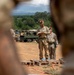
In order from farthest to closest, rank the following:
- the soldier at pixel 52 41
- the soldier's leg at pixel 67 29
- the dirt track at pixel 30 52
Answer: the dirt track at pixel 30 52, the soldier at pixel 52 41, the soldier's leg at pixel 67 29

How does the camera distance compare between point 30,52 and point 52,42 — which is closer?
point 52,42

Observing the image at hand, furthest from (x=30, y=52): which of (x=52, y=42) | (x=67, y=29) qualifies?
(x=67, y=29)

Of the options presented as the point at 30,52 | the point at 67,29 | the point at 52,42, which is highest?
the point at 67,29

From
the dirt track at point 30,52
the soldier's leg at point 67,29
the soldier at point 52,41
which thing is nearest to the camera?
the soldier's leg at point 67,29

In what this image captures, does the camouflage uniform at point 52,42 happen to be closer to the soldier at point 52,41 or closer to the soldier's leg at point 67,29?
the soldier at point 52,41

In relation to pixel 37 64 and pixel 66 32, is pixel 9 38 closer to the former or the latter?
pixel 66 32

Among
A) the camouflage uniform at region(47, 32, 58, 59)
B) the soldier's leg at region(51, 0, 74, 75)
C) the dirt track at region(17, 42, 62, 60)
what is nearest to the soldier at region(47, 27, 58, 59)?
the camouflage uniform at region(47, 32, 58, 59)

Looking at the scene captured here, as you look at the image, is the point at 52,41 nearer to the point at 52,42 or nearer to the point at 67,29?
the point at 52,42

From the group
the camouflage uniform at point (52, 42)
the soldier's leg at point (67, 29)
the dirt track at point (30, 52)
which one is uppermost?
the soldier's leg at point (67, 29)

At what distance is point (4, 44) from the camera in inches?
17.1

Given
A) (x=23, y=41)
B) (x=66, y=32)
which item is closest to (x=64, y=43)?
(x=66, y=32)

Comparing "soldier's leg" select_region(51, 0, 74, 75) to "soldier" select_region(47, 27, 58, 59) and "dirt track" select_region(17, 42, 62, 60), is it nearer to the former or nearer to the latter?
"soldier" select_region(47, 27, 58, 59)

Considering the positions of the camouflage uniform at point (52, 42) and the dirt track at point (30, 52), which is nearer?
the camouflage uniform at point (52, 42)

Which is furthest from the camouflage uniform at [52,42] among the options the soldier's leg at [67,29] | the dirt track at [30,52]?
the soldier's leg at [67,29]
